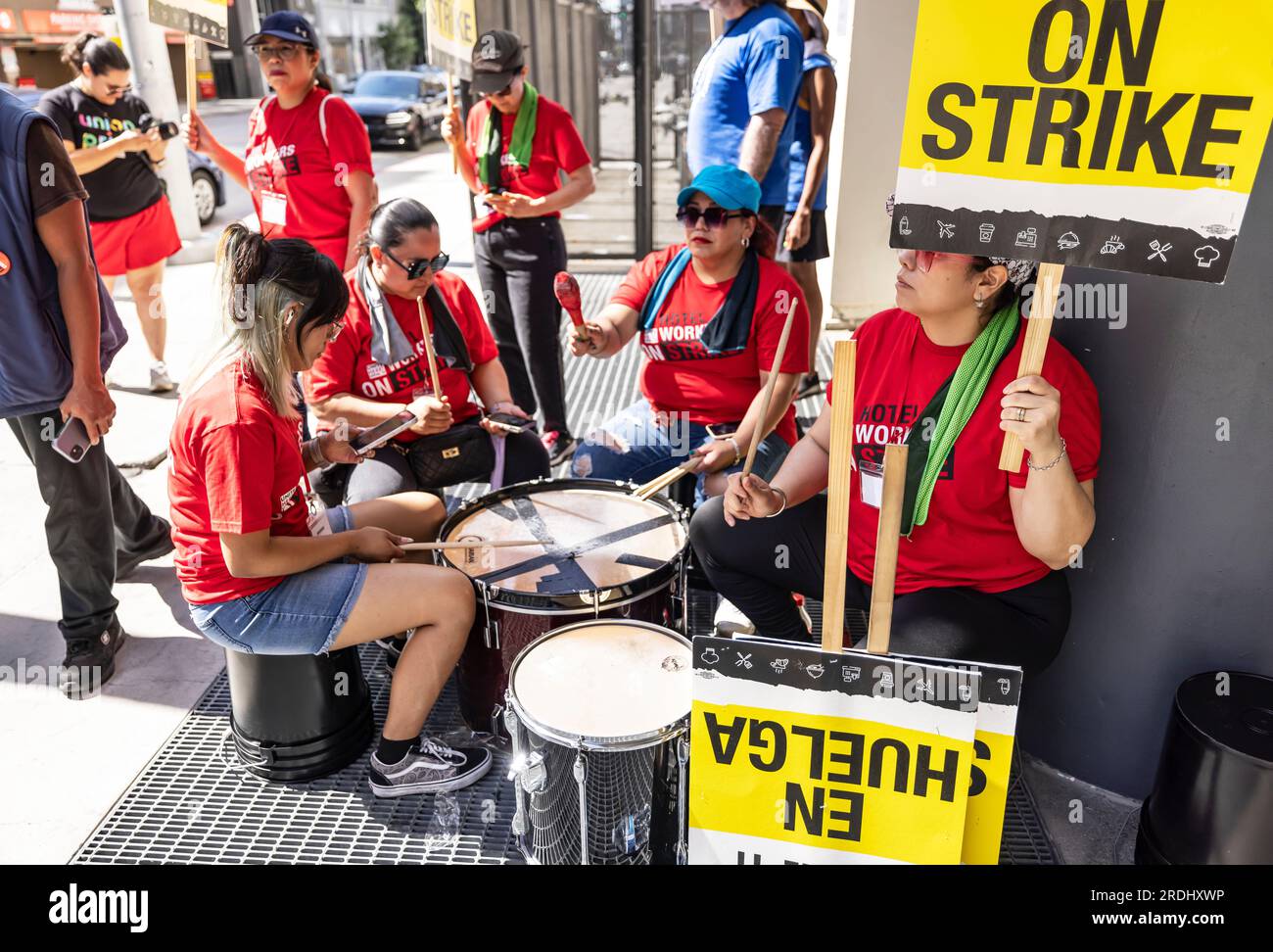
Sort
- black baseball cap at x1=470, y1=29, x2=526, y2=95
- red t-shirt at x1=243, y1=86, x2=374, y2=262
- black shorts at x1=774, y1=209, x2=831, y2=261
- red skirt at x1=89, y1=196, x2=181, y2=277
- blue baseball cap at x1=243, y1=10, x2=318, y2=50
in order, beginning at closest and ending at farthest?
1. blue baseball cap at x1=243, y1=10, x2=318, y2=50
2. red t-shirt at x1=243, y1=86, x2=374, y2=262
3. black baseball cap at x1=470, y1=29, x2=526, y2=95
4. black shorts at x1=774, y1=209, x2=831, y2=261
5. red skirt at x1=89, y1=196, x2=181, y2=277

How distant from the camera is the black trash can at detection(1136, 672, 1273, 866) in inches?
79.7

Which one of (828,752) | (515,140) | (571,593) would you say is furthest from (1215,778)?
(515,140)

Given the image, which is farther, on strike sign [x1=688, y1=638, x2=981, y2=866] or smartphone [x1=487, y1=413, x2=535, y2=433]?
smartphone [x1=487, y1=413, x2=535, y2=433]

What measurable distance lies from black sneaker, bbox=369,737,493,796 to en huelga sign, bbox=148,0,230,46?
3.14m

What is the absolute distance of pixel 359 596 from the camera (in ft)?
7.97

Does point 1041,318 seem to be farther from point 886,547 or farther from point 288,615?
point 288,615

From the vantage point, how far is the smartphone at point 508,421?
329 cm

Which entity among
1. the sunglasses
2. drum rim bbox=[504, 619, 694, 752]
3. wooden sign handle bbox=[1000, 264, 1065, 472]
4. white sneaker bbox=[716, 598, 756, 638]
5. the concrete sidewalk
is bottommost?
the concrete sidewalk

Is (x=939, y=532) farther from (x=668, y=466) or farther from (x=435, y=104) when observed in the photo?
(x=435, y=104)

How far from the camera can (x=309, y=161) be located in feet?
13.3

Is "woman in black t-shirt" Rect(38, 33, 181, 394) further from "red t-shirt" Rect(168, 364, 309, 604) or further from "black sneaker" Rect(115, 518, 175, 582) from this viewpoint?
"red t-shirt" Rect(168, 364, 309, 604)

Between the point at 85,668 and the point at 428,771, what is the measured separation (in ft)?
4.32

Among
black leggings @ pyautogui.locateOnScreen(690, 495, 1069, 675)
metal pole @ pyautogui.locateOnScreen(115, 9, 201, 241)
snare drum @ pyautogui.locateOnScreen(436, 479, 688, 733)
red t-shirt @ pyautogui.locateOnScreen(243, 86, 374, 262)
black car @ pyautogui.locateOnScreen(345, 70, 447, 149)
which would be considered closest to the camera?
black leggings @ pyautogui.locateOnScreen(690, 495, 1069, 675)

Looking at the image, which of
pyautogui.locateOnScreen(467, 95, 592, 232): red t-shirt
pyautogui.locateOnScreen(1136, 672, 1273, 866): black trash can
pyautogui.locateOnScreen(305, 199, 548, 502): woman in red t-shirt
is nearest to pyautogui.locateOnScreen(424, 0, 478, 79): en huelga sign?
pyautogui.locateOnScreen(467, 95, 592, 232): red t-shirt
